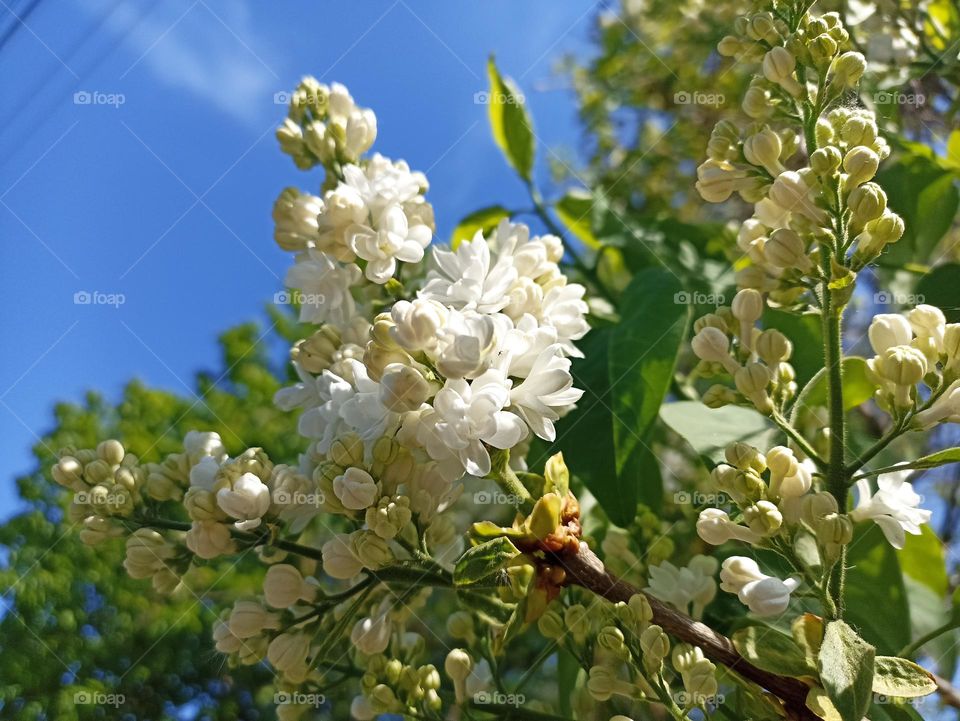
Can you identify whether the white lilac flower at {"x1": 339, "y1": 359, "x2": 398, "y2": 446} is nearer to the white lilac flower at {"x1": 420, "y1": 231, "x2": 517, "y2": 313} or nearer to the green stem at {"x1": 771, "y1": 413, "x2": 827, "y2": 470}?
the white lilac flower at {"x1": 420, "y1": 231, "x2": 517, "y2": 313}

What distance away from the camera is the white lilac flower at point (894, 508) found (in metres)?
0.63

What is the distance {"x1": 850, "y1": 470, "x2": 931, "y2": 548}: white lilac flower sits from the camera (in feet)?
2.07

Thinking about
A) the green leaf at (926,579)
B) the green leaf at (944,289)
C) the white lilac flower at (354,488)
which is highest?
the white lilac flower at (354,488)

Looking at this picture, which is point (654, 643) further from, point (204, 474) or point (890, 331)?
point (204, 474)

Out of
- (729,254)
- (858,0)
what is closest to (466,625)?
(729,254)

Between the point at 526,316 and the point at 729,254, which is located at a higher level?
the point at 526,316

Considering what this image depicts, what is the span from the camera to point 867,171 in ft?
1.91

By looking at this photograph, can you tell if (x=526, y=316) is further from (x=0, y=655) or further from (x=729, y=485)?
(x=0, y=655)

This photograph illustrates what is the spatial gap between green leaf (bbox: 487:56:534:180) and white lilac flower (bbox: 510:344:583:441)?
2.00ft

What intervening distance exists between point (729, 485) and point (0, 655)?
1.51 m

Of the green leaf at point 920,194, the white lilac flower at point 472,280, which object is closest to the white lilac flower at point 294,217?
the white lilac flower at point 472,280

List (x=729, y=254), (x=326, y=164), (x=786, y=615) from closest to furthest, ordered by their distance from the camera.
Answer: (x=786, y=615) < (x=326, y=164) < (x=729, y=254)

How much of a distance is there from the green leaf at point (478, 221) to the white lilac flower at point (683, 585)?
570mm

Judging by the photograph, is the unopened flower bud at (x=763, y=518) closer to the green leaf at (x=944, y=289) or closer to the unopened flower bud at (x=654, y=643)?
the unopened flower bud at (x=654, y=643)
